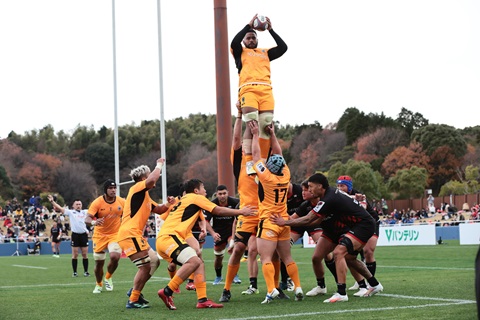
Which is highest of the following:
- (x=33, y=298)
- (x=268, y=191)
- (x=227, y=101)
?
(x=227, y=101)

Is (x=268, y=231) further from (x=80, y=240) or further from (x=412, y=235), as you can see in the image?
(x=412, y=235)

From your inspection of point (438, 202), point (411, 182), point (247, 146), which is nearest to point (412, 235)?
point (247, 146)

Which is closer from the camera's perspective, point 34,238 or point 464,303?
point 464,303

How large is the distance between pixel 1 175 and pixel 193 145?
86.0 ft

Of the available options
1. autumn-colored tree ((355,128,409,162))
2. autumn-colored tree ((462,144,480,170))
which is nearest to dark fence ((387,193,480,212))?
autumn-colored tree ((462,144,480,170))

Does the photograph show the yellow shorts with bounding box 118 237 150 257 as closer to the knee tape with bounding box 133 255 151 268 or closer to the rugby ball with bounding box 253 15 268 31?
the knee tape with bounding box 133 255 151 268

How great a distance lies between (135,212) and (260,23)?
3655mm

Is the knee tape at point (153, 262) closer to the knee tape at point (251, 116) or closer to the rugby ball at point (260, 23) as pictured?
the knee tape at point (251, 116)

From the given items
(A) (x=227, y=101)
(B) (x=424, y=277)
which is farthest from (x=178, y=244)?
(A) (x=227, y=101)

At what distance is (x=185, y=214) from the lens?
11.1m

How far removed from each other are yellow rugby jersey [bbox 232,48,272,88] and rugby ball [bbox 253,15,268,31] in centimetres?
41

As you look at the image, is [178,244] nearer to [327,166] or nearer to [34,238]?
[34,238]

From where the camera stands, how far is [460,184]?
68312 mm

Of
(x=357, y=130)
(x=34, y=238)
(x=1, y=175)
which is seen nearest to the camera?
(x=34, y=238)
